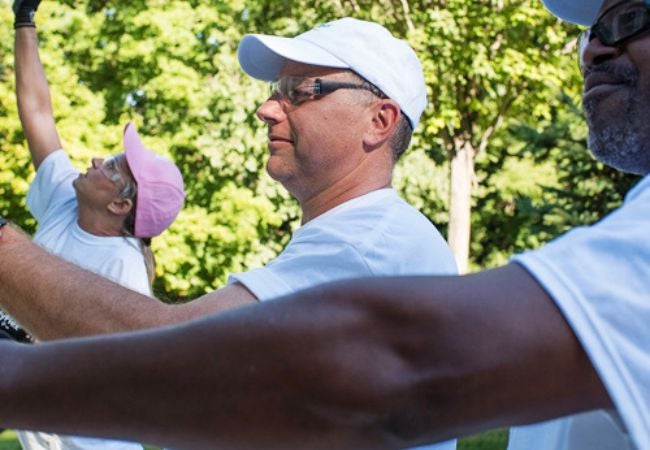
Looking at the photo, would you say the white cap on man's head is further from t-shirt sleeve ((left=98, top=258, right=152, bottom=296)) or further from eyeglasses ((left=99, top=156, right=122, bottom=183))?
eyeglasses ((left=99, top=156, right=122, bottom=183))

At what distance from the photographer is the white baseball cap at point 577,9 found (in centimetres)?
158

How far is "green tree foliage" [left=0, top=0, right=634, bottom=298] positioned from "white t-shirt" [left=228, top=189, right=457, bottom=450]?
47.8ft

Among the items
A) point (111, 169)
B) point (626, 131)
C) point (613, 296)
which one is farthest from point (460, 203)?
point (613, 296)

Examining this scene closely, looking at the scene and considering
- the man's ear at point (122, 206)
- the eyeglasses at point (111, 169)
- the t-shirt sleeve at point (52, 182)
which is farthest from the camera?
the eyeglasses at point (111, 169)

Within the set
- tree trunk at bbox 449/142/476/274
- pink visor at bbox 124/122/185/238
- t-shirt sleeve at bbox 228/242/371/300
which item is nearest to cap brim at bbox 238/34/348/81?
t-shirt sleeve at bbox 228/242/371/300

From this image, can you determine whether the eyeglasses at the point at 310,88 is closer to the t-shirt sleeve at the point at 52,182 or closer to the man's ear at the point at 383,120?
the man's ear at the point at 383,120

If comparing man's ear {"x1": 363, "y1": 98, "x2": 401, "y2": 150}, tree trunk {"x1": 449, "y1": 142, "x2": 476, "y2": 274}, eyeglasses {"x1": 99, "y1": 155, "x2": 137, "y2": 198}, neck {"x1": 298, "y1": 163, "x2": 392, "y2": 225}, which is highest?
man's ear {"x1": 363, "y1": 98, "x2": 401, "y2": 150}

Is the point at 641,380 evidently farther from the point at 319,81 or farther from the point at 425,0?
the point at 425,0

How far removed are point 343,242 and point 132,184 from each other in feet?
9.70

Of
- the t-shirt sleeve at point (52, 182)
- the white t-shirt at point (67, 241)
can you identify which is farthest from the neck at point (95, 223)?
the t-shirt sleeve at point (52, 182)

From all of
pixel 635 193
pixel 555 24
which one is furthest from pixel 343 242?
pixel 555 24

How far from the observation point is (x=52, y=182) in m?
4.72

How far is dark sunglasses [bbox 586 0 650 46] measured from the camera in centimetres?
119

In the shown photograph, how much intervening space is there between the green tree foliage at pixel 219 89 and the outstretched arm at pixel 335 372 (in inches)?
633
